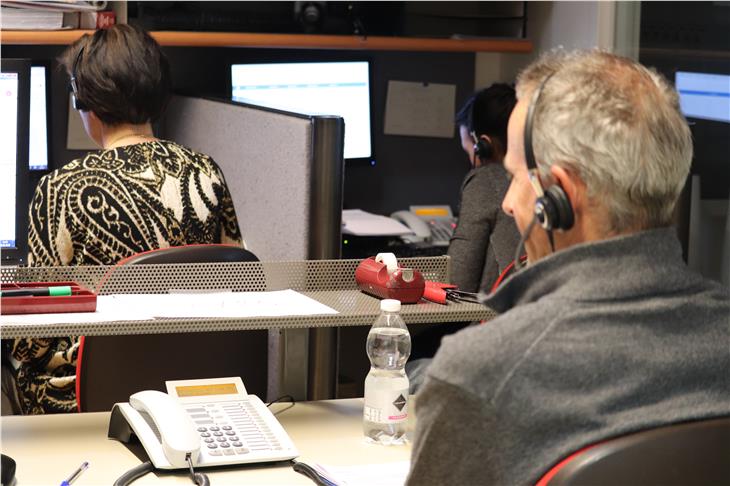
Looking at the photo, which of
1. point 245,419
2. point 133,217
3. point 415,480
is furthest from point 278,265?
point 415,480

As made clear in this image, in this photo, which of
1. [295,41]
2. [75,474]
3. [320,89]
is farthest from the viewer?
[320,89]

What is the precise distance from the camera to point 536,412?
964 mm

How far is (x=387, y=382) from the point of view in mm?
1550

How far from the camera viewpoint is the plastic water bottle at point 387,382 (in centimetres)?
153

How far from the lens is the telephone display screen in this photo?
61.5 inches

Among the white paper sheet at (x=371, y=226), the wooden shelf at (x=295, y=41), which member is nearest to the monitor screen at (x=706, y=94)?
the wooden shelf at (x=295, y=41)

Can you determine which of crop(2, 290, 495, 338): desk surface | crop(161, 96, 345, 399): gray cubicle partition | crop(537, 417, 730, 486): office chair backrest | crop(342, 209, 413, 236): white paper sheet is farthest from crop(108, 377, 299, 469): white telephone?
crop(342, 209, 413, 236): white paper sheet

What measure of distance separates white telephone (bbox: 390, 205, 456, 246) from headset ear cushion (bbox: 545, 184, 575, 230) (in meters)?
1.91

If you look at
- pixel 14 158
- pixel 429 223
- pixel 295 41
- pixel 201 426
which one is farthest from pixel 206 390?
pixel 429 223

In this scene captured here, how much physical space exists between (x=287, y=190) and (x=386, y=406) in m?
0.75

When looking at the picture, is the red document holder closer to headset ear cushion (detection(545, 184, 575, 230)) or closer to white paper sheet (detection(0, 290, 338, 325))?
white paper sheet (detection(0, 290, 338, 325))

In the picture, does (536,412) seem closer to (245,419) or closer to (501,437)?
(501,437)

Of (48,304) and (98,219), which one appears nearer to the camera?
(48,304)

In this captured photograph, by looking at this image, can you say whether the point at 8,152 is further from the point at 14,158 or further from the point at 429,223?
the point at 429,223
